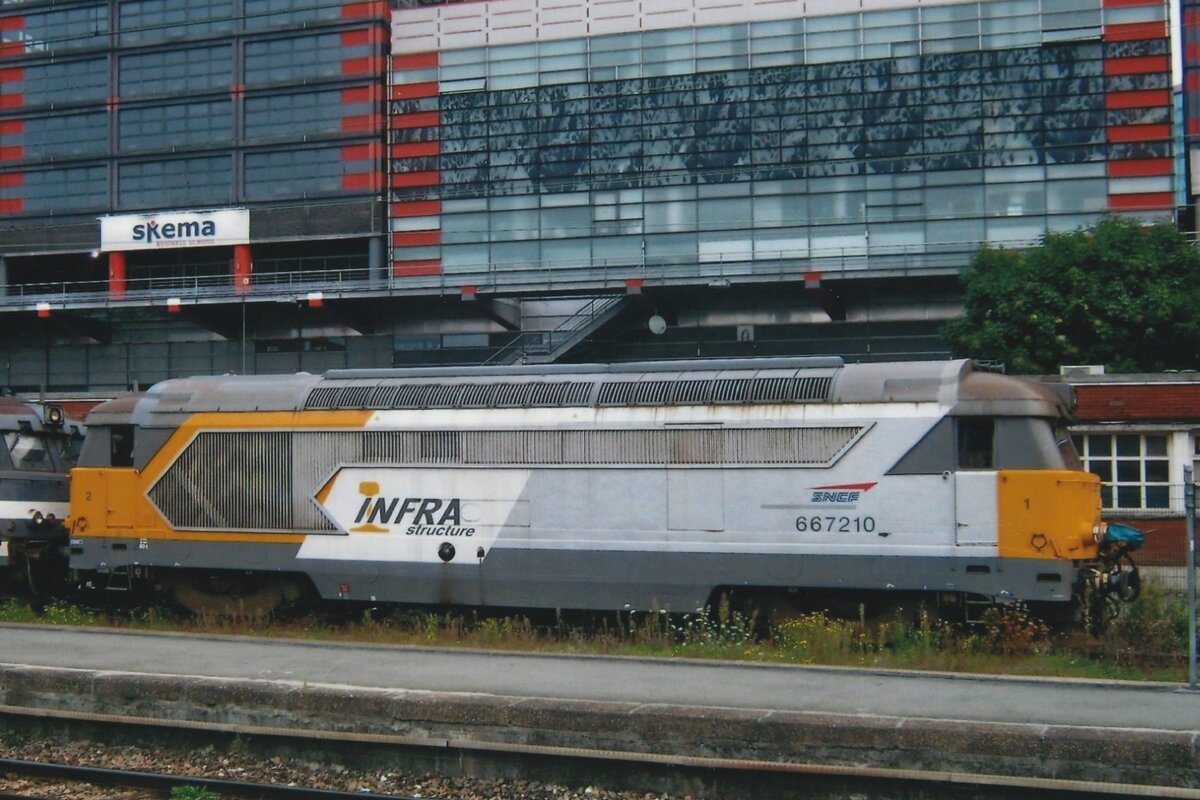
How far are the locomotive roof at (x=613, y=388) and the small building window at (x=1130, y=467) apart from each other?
28.2 feet

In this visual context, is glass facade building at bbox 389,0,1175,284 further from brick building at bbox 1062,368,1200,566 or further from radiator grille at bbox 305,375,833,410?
radiator grille at bbox 305,375,833,410

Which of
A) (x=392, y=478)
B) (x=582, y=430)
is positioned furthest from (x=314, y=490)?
(x=582, y=430)

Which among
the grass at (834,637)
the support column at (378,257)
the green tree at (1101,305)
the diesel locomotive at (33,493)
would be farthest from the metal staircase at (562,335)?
the grass at (834,637)

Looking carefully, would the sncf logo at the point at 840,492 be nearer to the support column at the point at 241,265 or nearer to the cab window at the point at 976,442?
the cab window at the point at 976,442

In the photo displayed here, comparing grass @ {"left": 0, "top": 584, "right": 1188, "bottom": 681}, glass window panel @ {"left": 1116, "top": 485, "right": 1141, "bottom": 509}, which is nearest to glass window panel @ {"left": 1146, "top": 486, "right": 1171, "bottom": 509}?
glass window panel @ {"left": 1116, "top": 485, "right": 1141, "bottom": 509}

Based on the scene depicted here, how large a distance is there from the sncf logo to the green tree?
18.3 metres

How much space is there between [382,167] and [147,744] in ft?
129

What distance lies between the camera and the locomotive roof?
14000 mm

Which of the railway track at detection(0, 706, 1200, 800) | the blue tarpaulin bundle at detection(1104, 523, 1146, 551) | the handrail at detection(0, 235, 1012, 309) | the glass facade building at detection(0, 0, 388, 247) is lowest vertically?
the railway track at detection(0, 706, 1200, 800)

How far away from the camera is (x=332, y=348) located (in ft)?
157

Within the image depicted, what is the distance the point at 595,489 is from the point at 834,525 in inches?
117

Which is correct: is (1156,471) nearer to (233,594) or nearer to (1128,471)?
(1128,471)

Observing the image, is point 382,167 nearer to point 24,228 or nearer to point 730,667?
point 24,228

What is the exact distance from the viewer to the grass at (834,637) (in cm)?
1273
